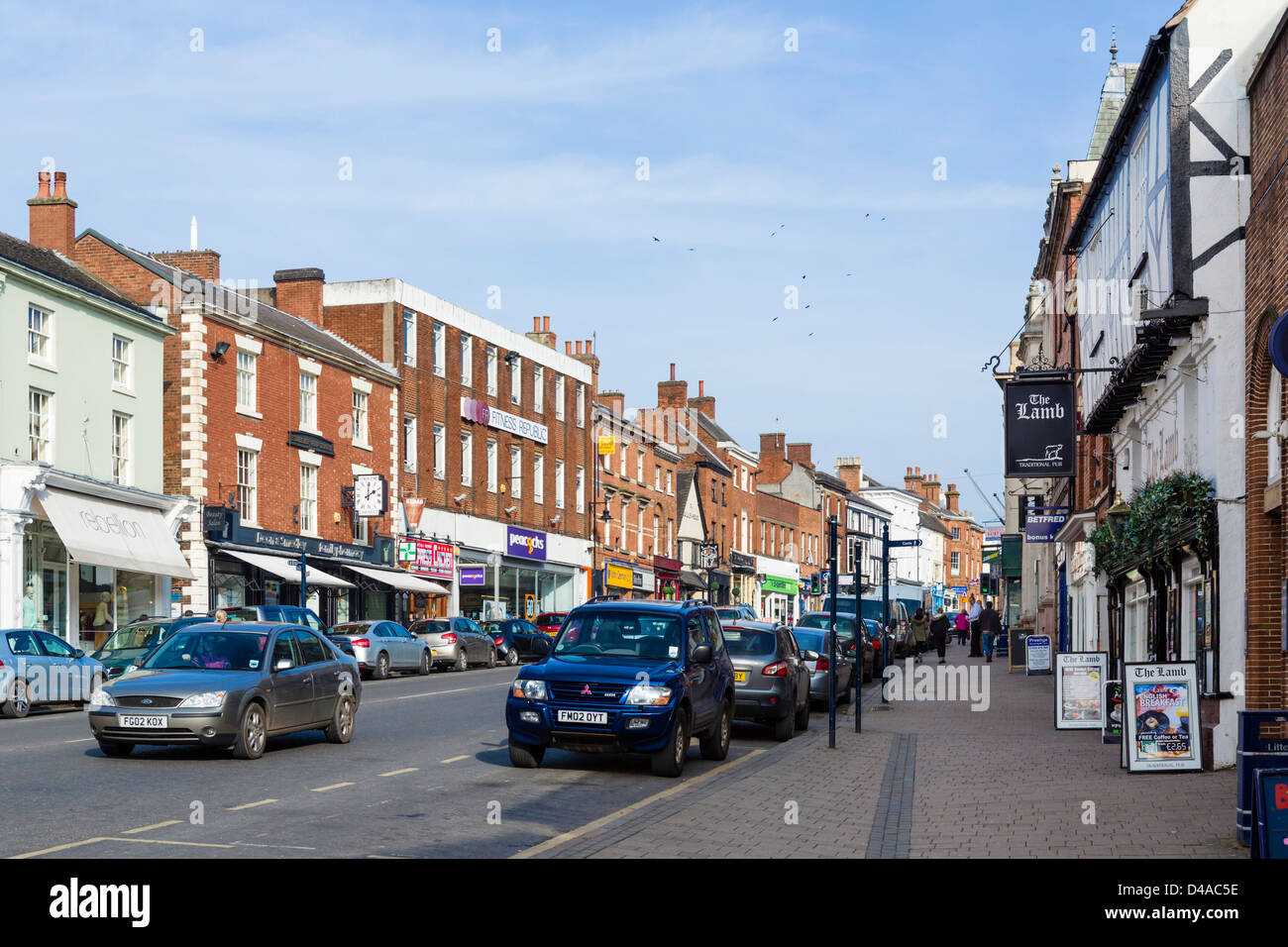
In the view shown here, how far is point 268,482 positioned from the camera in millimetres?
40438

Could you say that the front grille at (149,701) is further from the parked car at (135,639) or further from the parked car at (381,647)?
the parked car at (381,647)

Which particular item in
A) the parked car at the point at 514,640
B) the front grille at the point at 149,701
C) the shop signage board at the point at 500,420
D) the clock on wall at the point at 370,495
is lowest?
the parked car at the point at 514,640

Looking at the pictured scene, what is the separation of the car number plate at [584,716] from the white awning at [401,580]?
30.1 metres

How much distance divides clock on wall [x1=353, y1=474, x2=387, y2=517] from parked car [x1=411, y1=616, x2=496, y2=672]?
5774 mm

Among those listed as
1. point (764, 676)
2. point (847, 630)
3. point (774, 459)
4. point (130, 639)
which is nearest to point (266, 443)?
point (130, 639)

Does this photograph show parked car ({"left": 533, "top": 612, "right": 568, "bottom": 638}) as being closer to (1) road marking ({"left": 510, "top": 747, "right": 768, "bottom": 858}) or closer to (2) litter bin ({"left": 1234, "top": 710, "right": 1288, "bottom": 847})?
(1) road marking ({"left": 510, "top": 747, "right": 768, "bottom": 858})

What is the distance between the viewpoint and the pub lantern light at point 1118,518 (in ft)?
64.5

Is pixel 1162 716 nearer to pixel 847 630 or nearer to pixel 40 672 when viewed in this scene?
pixel 40 672

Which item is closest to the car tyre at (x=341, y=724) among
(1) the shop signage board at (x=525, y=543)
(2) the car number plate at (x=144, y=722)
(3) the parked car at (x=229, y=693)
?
(3) the parked car at (x=229, y=693)

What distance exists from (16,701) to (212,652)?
796 centimetres

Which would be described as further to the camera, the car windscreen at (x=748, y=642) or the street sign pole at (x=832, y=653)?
the car windscreen at (x=748, y=642)

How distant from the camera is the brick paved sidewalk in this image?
10273 mm
